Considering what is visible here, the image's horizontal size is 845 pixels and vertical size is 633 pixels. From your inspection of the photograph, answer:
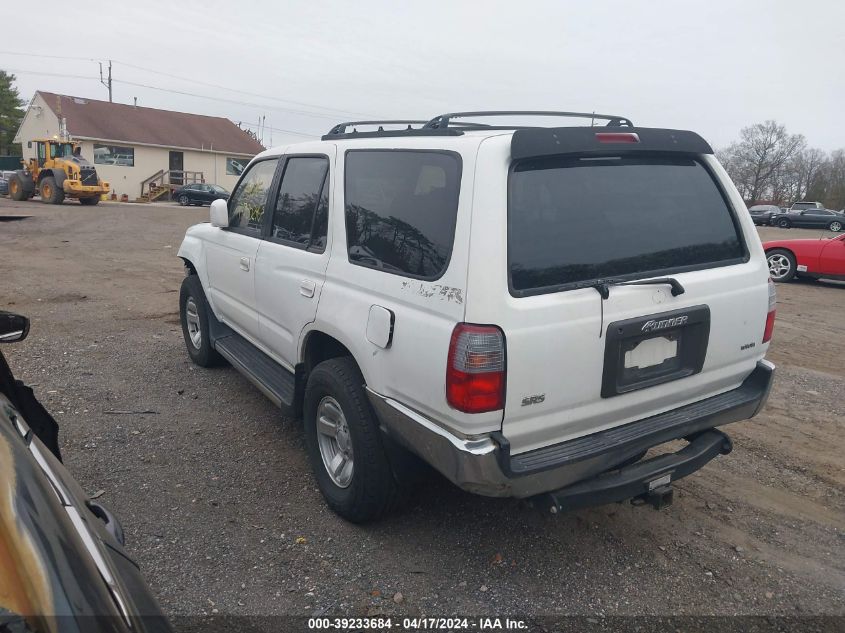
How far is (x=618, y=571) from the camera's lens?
316 cm

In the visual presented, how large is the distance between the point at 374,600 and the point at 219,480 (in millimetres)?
1457

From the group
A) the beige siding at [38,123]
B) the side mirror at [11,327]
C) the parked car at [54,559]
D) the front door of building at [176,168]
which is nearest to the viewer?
Result: the parked car at [54,559]

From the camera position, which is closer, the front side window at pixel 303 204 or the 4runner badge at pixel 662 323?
the 4runner badge at pixel 662 323

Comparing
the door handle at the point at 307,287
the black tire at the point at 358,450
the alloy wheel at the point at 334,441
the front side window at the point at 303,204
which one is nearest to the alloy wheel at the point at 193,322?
the front side window at the point at 303,204

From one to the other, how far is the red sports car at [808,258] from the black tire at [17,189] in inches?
1142

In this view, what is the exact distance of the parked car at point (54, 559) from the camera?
1319 mm

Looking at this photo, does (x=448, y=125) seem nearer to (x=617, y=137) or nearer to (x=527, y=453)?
(x=617, y=137)

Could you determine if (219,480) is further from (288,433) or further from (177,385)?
(177,385)

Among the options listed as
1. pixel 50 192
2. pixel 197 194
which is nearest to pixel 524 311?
pixel 50 192

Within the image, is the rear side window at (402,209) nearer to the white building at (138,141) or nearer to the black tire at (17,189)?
the black tire at (17,189)

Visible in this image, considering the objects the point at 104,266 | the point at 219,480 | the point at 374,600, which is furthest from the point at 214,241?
the point at 104,266

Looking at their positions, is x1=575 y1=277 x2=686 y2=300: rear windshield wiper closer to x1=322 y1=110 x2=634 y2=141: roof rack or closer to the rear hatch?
the rear hatch

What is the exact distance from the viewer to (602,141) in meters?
2.96

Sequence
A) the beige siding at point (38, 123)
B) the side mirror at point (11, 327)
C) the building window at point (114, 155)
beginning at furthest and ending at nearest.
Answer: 1. the beige siding at point (38, 123)
2. the building window at point (114, 155)
3. the side mirror at point (11, 327)
